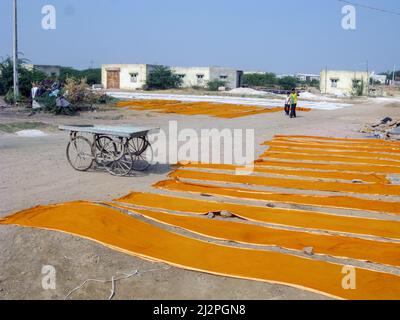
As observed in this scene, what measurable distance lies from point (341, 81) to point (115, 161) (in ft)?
150

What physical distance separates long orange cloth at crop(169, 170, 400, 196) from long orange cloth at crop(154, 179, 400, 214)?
52 centimetres

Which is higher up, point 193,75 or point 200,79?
point 193,75

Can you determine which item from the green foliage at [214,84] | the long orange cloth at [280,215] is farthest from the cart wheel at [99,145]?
the green foliage at [214,84]

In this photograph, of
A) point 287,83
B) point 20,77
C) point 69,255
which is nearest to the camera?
point 69,255

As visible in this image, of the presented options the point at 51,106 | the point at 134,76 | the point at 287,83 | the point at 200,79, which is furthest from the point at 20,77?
the point at 287,83

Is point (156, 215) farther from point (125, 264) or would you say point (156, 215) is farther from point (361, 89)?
point (361, 89)

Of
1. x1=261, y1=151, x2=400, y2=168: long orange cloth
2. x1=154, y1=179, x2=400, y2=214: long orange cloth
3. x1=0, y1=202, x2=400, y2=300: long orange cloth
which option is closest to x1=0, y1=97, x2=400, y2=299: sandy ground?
x1=0, y1=202, x2=400, y2=300: long orange cloth

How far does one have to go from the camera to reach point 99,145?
790 cm

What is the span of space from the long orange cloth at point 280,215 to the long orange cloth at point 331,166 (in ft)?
10.5

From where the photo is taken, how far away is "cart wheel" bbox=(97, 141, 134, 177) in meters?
7.61

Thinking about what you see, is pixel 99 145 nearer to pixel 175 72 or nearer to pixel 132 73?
pixel 132 73

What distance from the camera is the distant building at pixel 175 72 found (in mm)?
46469

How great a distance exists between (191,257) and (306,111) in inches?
791

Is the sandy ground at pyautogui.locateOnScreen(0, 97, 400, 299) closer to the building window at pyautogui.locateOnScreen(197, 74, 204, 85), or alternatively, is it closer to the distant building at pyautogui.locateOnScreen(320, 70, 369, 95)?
the building window at pyautogui.locateOnScreen(197, 74, 204, 85)
